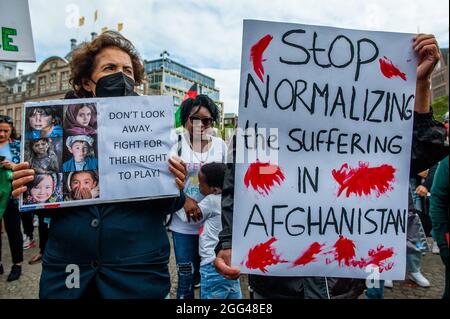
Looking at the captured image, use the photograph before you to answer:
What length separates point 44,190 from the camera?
1271 mm

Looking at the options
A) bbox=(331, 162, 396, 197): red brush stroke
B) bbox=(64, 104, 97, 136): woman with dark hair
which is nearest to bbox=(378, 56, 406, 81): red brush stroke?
bbox=(331, 162, 396, 197): red brush stroke

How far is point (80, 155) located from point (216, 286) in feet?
4.47

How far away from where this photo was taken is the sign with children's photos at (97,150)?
128 centimetres

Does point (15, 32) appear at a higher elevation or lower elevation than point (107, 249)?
higher

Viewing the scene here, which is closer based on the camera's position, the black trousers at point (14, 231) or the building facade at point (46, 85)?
the black trousers at point (14, 231)

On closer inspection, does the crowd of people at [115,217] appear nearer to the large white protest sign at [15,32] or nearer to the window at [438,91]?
the large white protest sign at [15,32]

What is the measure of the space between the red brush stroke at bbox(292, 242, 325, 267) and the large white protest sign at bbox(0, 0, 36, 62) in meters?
1.59

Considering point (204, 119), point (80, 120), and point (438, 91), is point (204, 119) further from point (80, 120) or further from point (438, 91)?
point (438, 91)

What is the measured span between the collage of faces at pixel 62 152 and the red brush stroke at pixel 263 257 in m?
0.69

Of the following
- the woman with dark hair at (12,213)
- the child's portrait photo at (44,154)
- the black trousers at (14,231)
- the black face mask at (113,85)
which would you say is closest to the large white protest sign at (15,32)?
the black face mask at (113,85)

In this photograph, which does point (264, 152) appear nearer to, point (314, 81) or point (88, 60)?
point (314, 81)

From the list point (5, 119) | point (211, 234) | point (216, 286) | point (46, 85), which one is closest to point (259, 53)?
point (211, 234)

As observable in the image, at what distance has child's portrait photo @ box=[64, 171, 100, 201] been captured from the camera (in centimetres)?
128

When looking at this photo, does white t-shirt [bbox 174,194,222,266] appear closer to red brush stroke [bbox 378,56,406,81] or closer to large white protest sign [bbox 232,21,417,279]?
large white protest sign [bbox 232,21,417,279]
